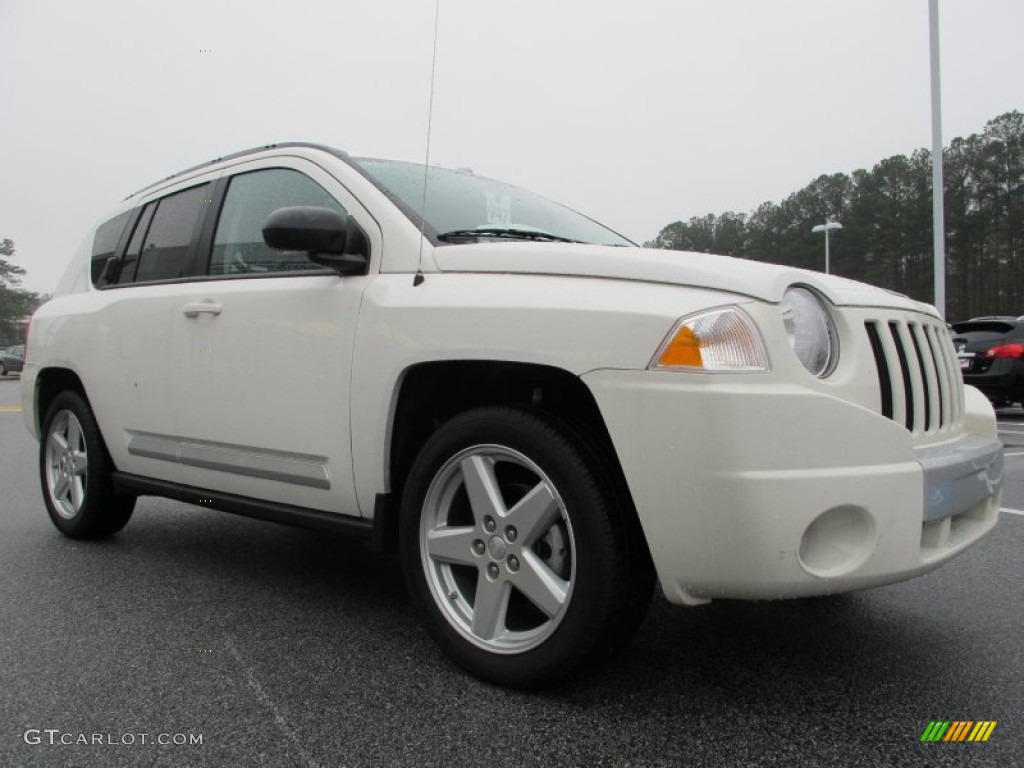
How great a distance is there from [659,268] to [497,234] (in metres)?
0.81

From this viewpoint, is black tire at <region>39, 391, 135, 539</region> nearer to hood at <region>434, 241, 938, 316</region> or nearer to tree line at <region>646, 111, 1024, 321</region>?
hood at <region>434, 241, 938, 316</region>

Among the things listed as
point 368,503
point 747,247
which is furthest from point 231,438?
point 747,247

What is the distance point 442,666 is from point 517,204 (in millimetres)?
1775

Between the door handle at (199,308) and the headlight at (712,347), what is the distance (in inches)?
72.5

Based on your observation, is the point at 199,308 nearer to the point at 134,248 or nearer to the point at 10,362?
the point at 134,248

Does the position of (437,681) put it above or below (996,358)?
below

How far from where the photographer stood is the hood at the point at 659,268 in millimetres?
1968

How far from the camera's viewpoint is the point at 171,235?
3.59 meters

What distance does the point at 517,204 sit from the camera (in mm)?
3184

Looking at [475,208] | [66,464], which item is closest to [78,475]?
[66,464]

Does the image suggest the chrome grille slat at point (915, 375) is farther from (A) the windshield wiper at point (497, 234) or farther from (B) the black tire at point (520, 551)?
(A) the windshield wiper at point (497, 234)

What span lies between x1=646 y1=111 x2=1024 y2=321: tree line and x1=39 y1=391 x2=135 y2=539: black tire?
59.4ft

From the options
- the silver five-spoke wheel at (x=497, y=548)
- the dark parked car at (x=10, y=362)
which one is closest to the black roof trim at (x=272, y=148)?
the silver five-spoke wheel at (x=497, y=548)

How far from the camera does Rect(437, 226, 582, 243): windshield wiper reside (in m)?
2.61
